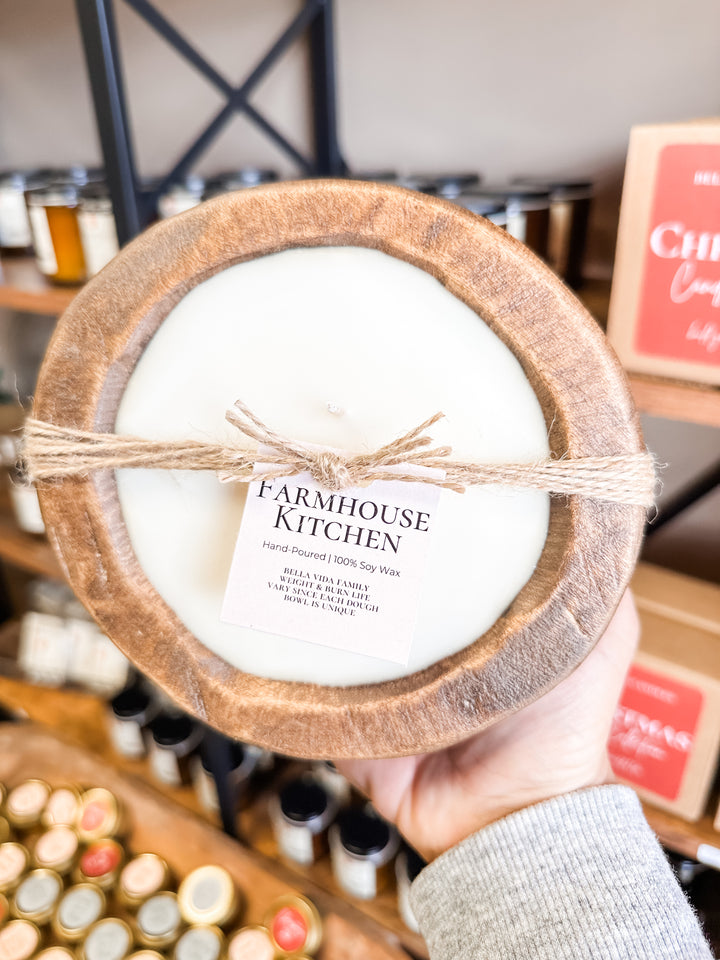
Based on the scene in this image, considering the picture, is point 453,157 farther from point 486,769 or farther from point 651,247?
point 486,769

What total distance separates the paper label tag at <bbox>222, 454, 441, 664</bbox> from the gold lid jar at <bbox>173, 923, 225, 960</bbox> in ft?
2.36

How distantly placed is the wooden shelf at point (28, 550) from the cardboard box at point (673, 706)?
2.88 feet

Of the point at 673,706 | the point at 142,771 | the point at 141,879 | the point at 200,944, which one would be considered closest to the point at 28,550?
the point at 142,771

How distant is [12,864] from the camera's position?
1.04m

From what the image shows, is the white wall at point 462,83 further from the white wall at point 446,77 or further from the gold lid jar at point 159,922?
the gold lid jar at point 159,922

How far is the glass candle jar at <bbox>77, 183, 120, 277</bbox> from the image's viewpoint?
0.83 metres

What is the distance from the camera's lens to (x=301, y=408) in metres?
0.42

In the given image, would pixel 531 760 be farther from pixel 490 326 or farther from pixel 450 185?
pixel 450 185

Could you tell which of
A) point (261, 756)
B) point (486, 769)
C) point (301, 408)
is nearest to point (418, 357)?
point (301, 408)

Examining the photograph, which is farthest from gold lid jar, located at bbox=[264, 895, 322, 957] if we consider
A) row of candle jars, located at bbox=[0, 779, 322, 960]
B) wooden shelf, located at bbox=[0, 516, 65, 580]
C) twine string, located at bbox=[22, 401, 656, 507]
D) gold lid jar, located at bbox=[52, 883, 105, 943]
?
twine string, located at bbox=[22, 401, 656, 507]

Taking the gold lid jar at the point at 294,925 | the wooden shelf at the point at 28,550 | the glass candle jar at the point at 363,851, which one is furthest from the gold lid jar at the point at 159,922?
the wooden shelf at the point at 28,550

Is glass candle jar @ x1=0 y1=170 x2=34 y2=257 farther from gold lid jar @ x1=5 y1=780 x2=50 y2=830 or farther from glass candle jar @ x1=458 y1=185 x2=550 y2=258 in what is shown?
gold lid jar @ x1=5 y1=780 x2=50 y2=830

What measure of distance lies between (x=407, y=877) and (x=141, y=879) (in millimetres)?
403

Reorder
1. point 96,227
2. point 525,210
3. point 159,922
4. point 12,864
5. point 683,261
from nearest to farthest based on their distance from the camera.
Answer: point 683,261 < point 525,210 < point 96,227 < point 159,922 < point 12,864
